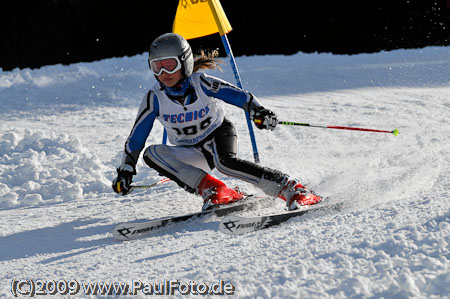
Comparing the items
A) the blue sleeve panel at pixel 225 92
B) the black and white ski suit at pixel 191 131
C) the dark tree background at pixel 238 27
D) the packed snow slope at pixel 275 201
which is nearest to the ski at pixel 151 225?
the packed snow slope at pixel 275 201

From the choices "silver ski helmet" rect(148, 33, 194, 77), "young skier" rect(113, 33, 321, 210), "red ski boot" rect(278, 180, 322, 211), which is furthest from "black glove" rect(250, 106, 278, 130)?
"silver ski helmet" rect(148, 33, 194, 77)

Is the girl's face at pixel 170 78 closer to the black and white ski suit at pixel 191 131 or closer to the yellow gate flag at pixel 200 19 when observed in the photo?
the black and white ski suit at pixel 191 131

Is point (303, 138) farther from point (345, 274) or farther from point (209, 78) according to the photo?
point (345, 274)

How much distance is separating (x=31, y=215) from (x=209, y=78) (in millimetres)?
1580

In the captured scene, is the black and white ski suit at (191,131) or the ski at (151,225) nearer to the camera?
the ski at (151,225)

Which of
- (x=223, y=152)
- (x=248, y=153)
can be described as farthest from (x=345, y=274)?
(x=248, y=153)

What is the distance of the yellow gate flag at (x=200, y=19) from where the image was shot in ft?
15.7

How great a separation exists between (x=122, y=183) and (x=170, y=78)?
0.71 m

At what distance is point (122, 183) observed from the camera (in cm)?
354

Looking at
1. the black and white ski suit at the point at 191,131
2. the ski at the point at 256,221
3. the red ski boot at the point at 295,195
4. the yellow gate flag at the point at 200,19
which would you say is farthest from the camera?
the yellow gate flag at the point at 200,19

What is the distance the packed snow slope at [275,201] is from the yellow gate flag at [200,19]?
122 cm

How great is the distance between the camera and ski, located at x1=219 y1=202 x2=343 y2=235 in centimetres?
300

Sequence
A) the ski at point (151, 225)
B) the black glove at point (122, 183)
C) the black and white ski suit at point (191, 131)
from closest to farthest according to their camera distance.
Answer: the ski at point (151, 225) < the black glove at point (122, 183) < the black and white ski suit at point (191, 131)

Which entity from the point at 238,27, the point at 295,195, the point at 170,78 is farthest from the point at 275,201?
the point at 238,27
